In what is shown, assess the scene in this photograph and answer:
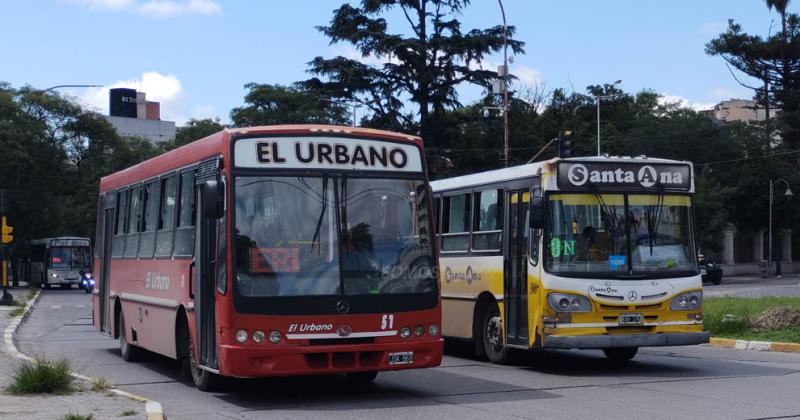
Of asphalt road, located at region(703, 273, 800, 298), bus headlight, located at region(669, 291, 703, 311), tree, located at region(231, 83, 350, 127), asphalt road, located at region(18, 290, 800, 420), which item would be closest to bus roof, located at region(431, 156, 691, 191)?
bus headlight, located at region(669, 291, 703, 311)

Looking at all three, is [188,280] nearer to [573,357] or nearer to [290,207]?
[290,207]

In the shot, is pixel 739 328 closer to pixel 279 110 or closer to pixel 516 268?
pixel 516 268

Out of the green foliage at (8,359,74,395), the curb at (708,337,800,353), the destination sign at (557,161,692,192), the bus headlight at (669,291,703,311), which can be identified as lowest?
the curb at (708,337,800,353)

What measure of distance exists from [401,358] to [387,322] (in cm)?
43

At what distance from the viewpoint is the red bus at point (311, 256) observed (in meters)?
11.4

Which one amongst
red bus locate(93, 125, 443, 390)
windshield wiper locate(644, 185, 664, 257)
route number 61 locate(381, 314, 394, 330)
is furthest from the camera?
windshield wiper locate(644, 185, 664, 257)

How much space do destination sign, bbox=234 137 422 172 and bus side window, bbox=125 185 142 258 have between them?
17.0ft

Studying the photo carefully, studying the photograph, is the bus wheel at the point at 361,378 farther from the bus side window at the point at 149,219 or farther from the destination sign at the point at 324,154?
the bus side window at the point at 149,219

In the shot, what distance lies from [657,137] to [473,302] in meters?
54.9

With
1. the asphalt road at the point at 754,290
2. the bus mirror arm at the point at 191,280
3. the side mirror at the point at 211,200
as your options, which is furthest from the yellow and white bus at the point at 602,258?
the asphalt road at the point at 754,290

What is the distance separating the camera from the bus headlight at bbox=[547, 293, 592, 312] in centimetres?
1442

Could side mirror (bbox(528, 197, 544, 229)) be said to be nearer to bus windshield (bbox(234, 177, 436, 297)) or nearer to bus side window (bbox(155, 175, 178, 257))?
bus windshield (bbox(234, 177, 436, 297))

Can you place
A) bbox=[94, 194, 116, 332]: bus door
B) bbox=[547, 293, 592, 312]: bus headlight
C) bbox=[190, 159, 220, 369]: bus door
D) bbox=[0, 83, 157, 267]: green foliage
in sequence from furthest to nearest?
bbox=[0, 83, 157, 267]: green foliage < bbox=[94, 194, 116, 332]: bus door < bbox=[547, 293, 592, 312]: bus headlight < bbox=[190, 159, 220, 369]: bus door

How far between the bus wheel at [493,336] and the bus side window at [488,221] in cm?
97
